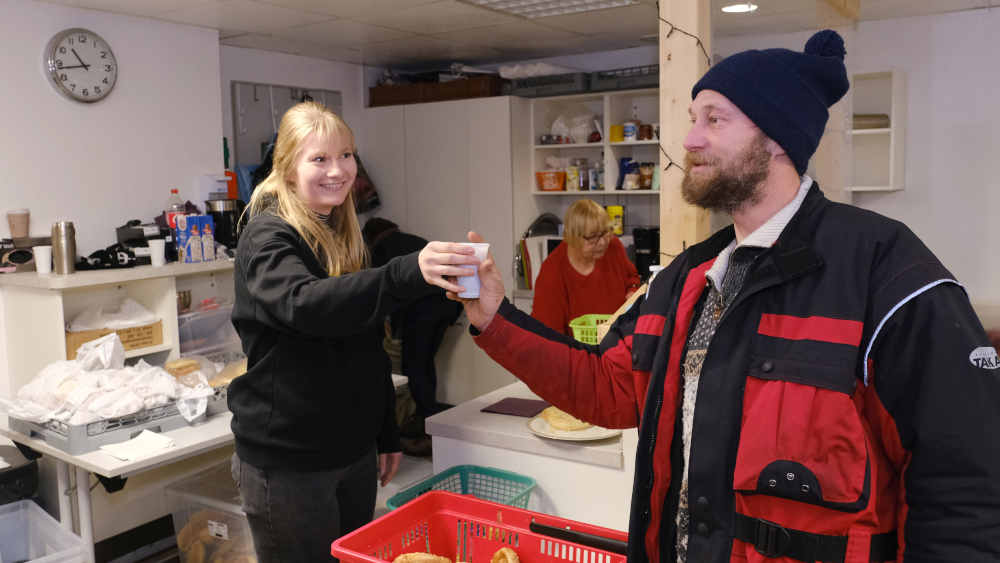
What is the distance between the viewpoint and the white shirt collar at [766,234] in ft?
3.72

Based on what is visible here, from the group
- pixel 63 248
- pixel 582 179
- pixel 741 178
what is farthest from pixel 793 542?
pixel 582 179

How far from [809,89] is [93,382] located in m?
2.60

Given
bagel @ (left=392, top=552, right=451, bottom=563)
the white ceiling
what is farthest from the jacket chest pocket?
the white ceiling

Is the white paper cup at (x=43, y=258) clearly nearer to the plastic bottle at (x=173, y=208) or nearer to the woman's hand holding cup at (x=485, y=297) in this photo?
the plastic bottle at (x=173, y=208)

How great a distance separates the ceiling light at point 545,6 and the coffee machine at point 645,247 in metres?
1.46

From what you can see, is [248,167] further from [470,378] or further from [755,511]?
[755,511]

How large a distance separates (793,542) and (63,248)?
3273 millimetres

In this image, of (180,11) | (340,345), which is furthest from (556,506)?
(180,11)

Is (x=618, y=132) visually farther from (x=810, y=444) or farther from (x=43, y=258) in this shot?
(x=810, y=444)

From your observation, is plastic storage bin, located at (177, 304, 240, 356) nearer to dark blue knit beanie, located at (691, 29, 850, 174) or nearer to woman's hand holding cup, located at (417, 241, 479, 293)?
woman's hand holding cup, located at (417, 241, 479, 293)

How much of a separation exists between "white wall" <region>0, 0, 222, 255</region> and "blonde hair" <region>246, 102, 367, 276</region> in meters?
2.43

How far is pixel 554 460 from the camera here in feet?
7.34

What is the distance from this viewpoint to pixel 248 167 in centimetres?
496

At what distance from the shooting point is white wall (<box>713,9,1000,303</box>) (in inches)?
168
